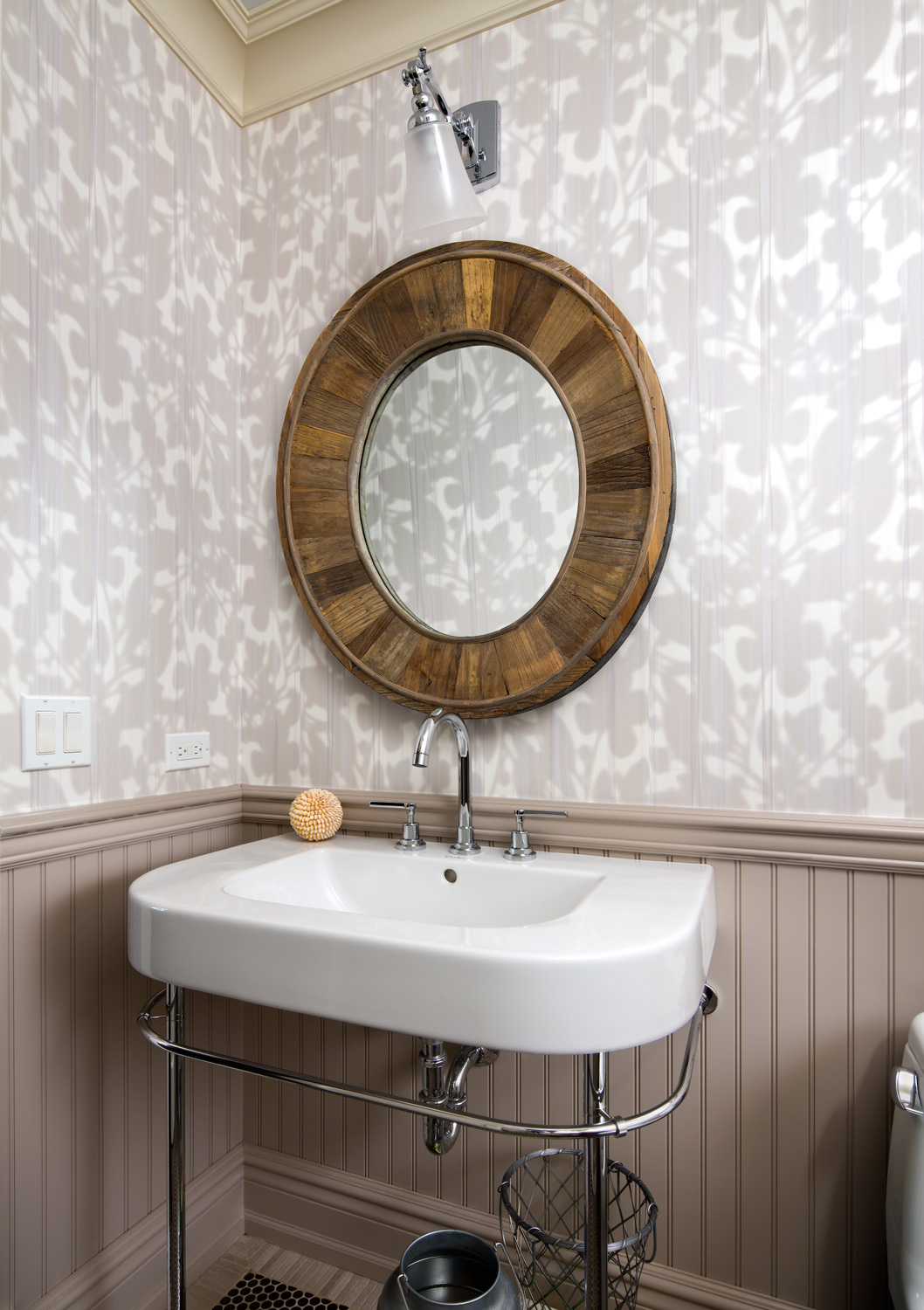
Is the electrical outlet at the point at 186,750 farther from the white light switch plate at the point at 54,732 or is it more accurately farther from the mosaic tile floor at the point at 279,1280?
the mosaic tile floor at the point at 279,1280

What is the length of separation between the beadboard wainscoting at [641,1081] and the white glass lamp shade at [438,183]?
97 centimetres

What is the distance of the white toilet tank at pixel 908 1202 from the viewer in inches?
33.2

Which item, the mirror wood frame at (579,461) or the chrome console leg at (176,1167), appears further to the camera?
the mirror wood frame at (579,461)

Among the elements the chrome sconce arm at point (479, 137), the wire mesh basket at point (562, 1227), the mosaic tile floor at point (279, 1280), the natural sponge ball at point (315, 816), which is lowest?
the mosaic tile floor at point (279, 1280)

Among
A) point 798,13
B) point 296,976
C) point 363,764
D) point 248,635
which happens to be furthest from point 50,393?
point 798,13

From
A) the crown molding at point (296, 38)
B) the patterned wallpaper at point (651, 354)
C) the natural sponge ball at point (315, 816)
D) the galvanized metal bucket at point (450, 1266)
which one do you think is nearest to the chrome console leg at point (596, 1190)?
the galvanized metal bucket at point (450, 1266)

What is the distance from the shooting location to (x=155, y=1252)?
134 centimetres

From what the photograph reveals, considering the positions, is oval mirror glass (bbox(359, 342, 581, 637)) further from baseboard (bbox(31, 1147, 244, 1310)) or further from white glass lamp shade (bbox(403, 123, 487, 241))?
baseboard (bbox(31, 1147, 244, 1310))

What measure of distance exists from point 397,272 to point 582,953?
4.01 ft

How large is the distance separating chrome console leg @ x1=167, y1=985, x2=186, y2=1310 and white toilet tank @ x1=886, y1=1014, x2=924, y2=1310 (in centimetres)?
93

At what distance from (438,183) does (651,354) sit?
0.43 m

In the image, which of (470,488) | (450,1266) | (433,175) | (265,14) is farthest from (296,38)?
(450,1266)

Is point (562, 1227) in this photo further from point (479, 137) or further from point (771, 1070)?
point (479, 137)

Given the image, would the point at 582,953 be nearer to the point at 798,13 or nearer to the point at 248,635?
the point at 248,635
